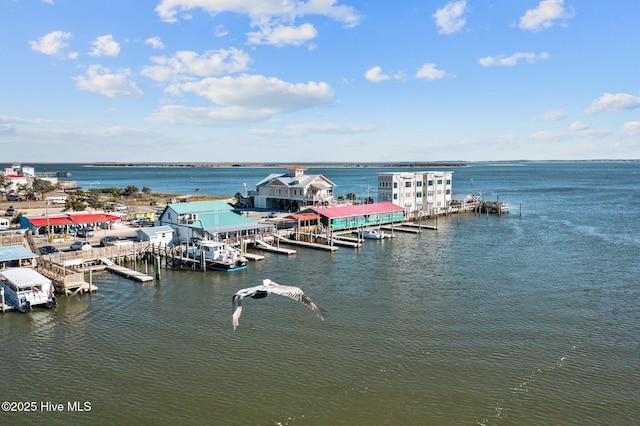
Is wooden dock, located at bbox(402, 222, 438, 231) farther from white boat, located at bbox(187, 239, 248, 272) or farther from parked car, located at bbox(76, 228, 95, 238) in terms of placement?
parked car, located at bbox(76, 228, 95, 238)

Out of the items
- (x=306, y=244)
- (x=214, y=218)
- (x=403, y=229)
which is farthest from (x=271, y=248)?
(x=403, y=229)

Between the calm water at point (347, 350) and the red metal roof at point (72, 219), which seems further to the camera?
the red metal roof at point (72, 219)

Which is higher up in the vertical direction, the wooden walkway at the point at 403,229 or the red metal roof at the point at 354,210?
the red metal roof at the point at 354,210

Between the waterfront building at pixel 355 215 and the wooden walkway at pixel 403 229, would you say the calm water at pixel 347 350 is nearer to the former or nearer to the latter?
the waterfront building at pixel 355 215

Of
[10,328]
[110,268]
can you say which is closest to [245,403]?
[10,328]

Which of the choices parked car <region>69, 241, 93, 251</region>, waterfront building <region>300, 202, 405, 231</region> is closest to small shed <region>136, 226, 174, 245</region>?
parked car <region>69, 241, 93, 251</region>

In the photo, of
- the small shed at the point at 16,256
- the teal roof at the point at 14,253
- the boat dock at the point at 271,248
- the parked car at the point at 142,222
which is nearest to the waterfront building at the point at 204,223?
the boat dock at the point at 271,248

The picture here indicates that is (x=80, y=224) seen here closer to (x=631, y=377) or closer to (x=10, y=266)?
(x=10, y=266)
